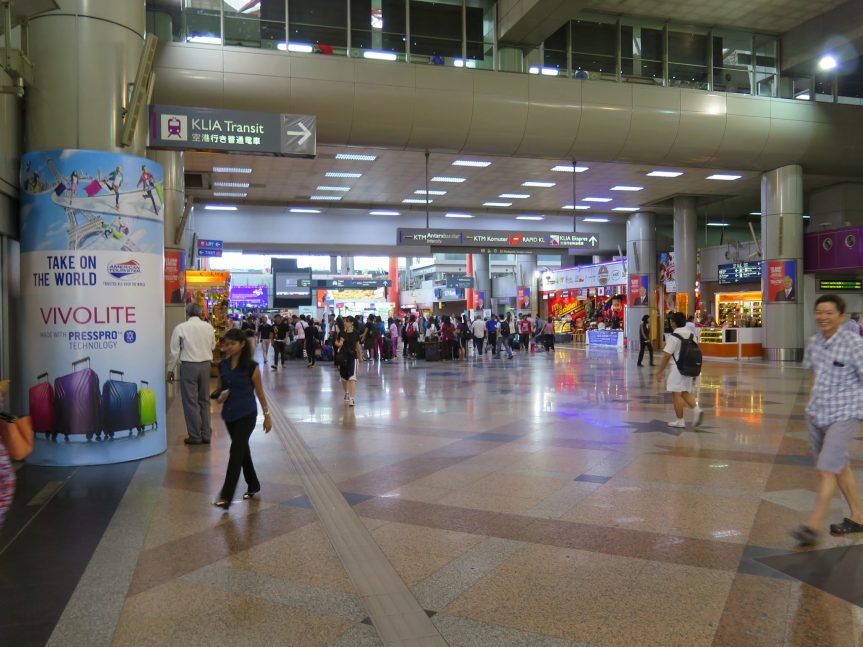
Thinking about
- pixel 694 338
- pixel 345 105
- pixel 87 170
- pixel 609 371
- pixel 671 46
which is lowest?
pixel 609 371

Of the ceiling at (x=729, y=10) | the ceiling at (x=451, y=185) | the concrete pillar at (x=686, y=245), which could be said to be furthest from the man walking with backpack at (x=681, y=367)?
the concrete pillar at (x=686, y=245)

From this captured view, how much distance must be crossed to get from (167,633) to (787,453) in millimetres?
6560

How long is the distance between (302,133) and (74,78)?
3410mm

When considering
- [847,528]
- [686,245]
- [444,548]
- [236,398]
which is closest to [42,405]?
[236,398]

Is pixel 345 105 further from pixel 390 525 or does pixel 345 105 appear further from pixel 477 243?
pixel 390 525

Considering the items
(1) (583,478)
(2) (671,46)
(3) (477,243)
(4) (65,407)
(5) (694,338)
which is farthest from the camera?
(3) (477,243)

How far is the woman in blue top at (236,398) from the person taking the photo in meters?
5.74

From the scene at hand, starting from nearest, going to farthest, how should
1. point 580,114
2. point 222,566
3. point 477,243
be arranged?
point 222,566, point 580,114, point 477,243

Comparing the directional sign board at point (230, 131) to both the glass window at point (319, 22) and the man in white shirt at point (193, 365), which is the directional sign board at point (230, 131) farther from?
the glass window at point (319, 22)

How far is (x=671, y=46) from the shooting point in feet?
62.0

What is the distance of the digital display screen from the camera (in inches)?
1073

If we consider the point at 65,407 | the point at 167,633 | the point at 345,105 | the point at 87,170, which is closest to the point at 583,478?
the point at 167,633

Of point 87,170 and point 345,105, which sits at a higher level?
point 345,105

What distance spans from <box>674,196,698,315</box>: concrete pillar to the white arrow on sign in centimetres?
2044
